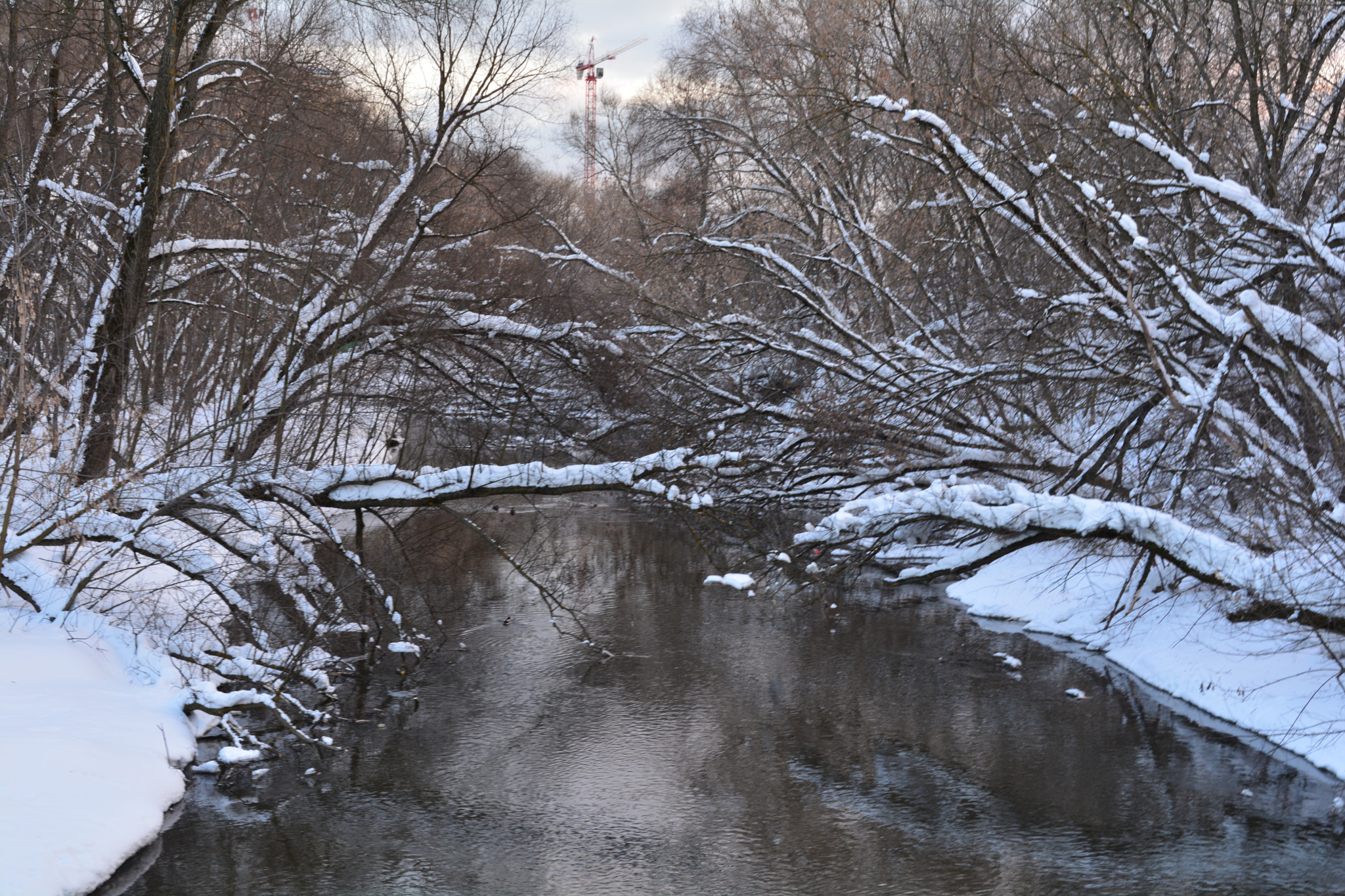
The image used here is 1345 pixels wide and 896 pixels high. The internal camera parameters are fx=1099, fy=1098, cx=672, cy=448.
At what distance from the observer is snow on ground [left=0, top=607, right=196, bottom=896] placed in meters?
6.01

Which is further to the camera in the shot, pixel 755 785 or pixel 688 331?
pixel 688 331

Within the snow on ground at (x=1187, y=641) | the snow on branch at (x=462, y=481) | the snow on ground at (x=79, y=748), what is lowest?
the snow on ground at (x=79, y=748)

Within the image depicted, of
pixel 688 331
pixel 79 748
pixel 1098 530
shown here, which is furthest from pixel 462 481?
pixel 688 331

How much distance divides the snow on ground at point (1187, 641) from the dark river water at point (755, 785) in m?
0.38

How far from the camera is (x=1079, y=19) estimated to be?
1797 centimetres

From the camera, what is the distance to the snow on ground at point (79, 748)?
19.7ft

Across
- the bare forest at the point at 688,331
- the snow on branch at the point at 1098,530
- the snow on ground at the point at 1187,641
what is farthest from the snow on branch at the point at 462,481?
the snow on ground at the point at 1187,641

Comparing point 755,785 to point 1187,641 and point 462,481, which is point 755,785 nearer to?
point 462,481

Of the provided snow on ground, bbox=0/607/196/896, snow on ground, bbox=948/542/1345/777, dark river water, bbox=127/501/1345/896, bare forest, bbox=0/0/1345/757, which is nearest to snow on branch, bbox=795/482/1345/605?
bare forest, bbox=0/0/1345/757

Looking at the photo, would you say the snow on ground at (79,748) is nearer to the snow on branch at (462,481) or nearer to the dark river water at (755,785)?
the dark river water at (755,785)

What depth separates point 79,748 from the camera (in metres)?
6.93

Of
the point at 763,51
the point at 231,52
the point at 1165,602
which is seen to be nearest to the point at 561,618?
the point at 1165,602

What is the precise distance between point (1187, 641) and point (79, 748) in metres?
9.54

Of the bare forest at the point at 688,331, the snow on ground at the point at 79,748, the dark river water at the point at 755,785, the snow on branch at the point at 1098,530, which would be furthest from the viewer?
the bare forest at the point at 688,331
